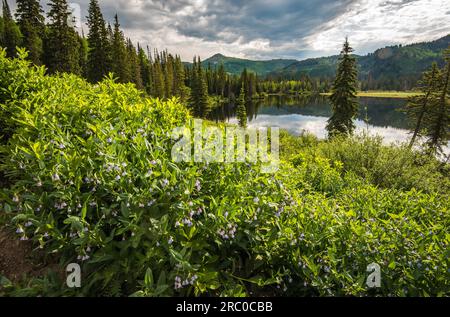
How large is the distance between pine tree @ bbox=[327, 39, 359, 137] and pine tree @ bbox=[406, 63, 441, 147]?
6.10m

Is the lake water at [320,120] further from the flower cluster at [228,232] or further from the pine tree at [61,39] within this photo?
the pine tree at [61,39]

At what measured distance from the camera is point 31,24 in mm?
36188

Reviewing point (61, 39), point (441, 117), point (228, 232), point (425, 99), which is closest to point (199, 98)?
point (61, 39)

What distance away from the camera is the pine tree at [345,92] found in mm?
28031

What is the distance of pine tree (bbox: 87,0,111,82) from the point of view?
37688mm

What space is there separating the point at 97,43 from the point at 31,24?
9399 millimetres

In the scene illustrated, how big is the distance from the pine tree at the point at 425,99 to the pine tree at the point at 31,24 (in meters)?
48.1

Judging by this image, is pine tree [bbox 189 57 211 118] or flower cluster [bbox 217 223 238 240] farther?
pine tree [bbox 189 57 211 118]

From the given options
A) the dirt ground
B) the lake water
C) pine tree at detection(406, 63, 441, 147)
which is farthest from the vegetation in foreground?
pine tree at detection(406, 63, 441, 147)

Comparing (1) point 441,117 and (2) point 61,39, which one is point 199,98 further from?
(1) point 441,117

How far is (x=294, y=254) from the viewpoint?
99.4 inches

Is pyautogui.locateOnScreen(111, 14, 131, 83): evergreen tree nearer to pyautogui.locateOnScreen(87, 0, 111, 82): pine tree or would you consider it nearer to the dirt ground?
pyautogui.locateOnScreen(87, 0, 111, 82): pine tree

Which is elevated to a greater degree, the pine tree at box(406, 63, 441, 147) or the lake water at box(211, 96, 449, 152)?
the pine tree at box(406, 63, 441, 147)
